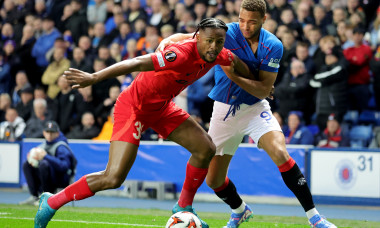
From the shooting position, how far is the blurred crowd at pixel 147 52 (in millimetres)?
13094

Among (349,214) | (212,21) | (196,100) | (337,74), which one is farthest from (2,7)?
(212,21)

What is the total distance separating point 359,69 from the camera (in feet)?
43.0

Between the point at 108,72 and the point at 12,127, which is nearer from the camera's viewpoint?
the point at 108,72

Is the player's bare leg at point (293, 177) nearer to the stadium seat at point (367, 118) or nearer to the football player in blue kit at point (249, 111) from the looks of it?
the football player in blue kit at point (249, 111)

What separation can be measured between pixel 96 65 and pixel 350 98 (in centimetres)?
611

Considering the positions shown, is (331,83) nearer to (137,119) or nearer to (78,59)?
(78,59)

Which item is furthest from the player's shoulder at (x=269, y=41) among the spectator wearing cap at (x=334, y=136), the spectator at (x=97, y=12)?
the spectator at (x=97, y=12)

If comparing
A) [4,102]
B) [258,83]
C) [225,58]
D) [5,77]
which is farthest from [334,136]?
[5,77]

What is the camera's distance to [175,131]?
24.4ft

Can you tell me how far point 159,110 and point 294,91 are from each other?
647 centimetres

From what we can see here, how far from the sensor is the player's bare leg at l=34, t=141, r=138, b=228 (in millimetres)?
6934

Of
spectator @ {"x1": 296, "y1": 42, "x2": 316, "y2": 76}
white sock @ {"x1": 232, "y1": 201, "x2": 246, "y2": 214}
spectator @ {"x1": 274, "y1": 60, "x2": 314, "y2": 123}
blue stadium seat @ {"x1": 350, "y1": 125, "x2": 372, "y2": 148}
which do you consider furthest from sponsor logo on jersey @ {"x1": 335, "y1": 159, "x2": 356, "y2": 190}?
white sock @ {"x1": 232, "y1": 201, "x2": 246, "y2": 214}

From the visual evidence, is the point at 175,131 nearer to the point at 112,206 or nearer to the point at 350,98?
the point at 112,206

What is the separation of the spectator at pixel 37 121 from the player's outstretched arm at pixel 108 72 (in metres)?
8.99
